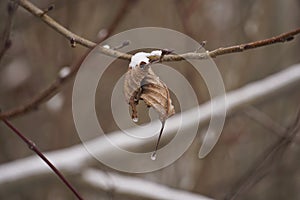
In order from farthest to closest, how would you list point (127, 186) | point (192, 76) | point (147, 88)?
point (192, 76) < point (127, 186) < point (147, 88)

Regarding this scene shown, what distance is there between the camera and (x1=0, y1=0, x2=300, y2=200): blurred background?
2.41m

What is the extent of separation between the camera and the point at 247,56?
8.38 feet

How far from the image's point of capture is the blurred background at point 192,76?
7.89 ft

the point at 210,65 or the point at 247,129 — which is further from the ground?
the point at 247,129

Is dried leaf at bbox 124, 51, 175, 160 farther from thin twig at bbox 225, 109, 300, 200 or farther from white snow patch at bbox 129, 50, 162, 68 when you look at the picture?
thin twig at bbox 225, 109, 300, 200

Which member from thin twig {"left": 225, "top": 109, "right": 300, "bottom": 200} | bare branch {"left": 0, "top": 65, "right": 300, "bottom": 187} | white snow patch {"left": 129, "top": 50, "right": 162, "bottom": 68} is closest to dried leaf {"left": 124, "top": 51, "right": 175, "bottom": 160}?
white snow patch {"left": 129, "top": 50, "right": 162, "bottom": 68}

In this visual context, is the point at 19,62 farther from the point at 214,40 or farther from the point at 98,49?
the point at 98,49

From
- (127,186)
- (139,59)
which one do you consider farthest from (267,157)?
(139,59)

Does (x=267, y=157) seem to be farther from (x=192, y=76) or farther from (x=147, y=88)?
(x=192, y=76)

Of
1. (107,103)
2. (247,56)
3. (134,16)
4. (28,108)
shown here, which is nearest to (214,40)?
(247,56)

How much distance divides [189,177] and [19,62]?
0.99 metres

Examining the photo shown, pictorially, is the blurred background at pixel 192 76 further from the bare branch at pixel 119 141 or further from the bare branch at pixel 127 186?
the bare branch at pixel 127 186

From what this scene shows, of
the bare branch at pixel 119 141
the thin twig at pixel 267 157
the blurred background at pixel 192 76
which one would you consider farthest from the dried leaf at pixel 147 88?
the blurred background at pixel 192 76

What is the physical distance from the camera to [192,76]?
239 cm
